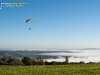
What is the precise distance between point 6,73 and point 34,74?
11.2 feet

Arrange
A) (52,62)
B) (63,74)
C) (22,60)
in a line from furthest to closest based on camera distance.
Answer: (22,60)
(52,62)
(63,74)

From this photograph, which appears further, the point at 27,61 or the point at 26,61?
the point at 26,61

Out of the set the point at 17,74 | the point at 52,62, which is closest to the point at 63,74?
the point at 17,74

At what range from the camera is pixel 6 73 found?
3256 centimetres

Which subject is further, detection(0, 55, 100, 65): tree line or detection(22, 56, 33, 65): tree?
detection(22, 56, 33, 65): tree

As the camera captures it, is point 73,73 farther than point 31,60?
No

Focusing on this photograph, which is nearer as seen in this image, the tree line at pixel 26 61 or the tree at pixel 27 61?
the tree line at pixel 26 61

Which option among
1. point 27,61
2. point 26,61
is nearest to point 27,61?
point 27,61

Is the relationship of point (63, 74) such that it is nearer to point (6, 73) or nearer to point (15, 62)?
point (6, 73)

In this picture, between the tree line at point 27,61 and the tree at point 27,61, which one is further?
the tree at point 27,61

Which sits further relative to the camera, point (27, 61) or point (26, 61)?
point (26, 61)

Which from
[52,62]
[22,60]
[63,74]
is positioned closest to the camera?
[63,74]

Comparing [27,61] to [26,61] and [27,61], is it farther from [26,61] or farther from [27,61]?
[26,61]

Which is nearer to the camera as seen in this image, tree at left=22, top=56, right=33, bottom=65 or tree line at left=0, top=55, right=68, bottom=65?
tree line at left=0, top=55, right=68, bottom=65
